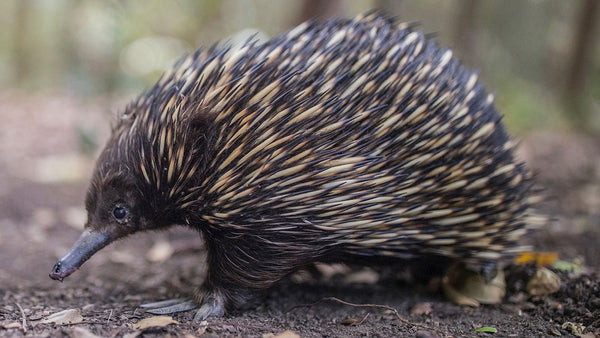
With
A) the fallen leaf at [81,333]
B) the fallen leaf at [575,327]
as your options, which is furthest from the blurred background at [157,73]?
A: the fallen leaf at [81,333]

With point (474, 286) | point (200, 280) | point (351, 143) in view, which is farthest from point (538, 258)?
point (200, 280)

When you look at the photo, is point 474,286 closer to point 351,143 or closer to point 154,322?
point 351,143

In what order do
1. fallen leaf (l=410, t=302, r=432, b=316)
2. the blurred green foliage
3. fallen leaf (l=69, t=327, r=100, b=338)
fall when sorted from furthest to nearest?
the blurred green foliage, fallen leaf (l=410, t=302, r=432, b=316), fallen leaf (l=69, t=327, r=100, b=338)

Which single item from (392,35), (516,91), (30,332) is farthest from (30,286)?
(516,91)

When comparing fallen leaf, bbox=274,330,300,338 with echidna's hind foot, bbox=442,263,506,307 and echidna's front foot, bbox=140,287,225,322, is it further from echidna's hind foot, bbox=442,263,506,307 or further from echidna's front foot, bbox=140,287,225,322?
echidna's hind foot, bbox=442,263,506,307

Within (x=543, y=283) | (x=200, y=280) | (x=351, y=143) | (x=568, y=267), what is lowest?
(x=200, y=280)

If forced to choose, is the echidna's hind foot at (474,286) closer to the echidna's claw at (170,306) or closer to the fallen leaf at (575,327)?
the fallen leaf at (575,327)

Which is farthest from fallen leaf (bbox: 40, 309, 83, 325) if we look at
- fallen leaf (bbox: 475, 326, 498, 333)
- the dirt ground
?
fallen leaf (bbox: 475, 326, 498, 333)

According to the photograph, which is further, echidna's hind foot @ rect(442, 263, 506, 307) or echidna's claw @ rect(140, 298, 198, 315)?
echidna's hind foot @ rect(442, 263, 506, 307)
